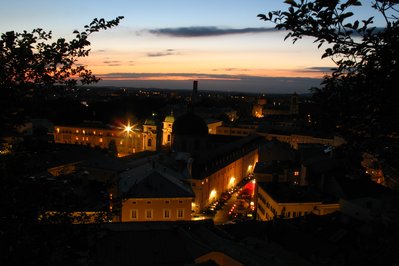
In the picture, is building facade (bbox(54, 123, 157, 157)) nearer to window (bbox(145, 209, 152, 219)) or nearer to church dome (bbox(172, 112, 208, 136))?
church dome (bbox(172, 112, 208, 136))

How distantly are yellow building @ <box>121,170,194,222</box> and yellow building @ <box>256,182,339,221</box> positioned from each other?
20.2 ft

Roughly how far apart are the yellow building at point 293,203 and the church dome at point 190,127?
22473 millimetres

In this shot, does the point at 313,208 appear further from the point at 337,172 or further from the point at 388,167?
the point at 388,167

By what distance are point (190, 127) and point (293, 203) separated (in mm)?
25705

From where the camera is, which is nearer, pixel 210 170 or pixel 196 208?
pixel 196 208

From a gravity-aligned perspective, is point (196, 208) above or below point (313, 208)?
below

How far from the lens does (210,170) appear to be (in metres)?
44.2

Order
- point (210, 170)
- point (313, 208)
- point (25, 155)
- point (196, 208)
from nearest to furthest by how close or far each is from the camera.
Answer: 1. point (25, 155)
2. point (313, 208)
3. point (196, 208)
4. point (210, 170)

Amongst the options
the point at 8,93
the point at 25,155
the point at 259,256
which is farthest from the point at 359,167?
the point at 259,256

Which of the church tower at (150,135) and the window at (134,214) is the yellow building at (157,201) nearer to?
the window at (134,214)

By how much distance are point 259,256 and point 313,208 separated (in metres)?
12.4

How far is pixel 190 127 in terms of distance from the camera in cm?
5322

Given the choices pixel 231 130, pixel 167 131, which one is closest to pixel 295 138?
pixel 231 130

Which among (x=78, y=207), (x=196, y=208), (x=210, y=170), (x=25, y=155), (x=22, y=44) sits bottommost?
(x=196, y=208)
